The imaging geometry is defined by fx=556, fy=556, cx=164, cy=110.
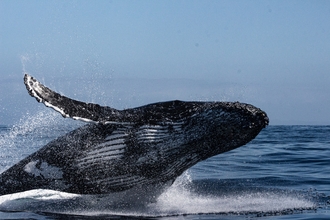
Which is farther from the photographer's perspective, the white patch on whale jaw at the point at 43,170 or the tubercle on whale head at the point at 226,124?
the white patch on whale jaw at the point at 43,170

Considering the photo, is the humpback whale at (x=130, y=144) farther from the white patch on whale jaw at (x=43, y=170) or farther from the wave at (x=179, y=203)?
the wave at (x=179, y=203)

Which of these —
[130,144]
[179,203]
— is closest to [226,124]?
[130,144]

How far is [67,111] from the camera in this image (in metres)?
7.44

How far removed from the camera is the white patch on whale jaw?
28.9 ft

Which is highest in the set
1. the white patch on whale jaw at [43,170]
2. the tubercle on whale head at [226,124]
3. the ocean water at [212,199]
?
the tubercle on whale head at [226,124]

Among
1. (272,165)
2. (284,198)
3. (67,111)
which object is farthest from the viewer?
(272,165)

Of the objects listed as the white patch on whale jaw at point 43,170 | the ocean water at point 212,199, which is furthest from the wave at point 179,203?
the white patch on whale jaw at point 43,170

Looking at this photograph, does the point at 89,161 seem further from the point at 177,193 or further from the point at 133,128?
the point at 177,193

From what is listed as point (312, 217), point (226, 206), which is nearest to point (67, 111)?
point (226, 206)

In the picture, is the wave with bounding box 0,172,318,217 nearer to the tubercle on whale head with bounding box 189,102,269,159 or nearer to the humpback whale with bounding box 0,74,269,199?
the humpback whale with bounding box 0,74,269,199

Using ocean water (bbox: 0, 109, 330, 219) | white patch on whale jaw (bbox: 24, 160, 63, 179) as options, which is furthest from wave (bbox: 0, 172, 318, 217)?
white patch on whale jaw (bbox: 24, 160, 63, 179)

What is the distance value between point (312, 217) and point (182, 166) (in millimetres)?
2032

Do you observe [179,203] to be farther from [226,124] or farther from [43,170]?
[43,170]

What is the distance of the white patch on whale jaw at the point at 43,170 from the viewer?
8.80 metres
